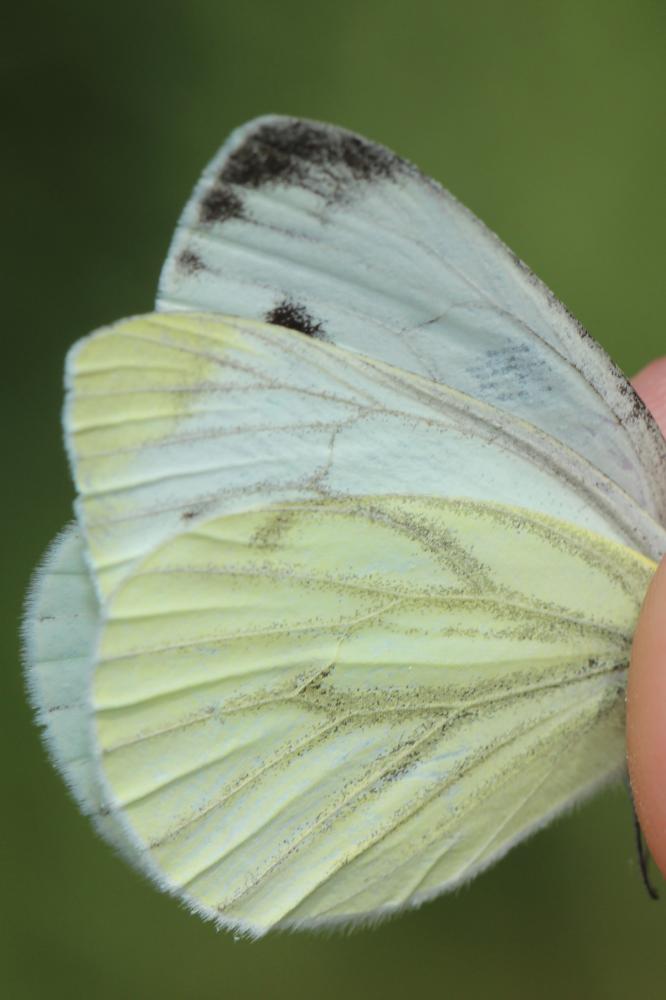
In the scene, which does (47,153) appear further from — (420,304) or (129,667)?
(129,667)

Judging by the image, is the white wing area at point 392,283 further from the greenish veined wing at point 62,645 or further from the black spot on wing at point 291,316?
the greenish veined wing at point 62,645

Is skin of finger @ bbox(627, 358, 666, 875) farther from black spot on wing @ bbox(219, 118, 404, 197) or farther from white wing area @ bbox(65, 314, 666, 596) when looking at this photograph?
black spot on wing @ bbox(219, 118, 404, 197)

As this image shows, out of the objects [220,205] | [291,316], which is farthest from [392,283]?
[220,205]

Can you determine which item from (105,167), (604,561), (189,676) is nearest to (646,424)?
(604,561)

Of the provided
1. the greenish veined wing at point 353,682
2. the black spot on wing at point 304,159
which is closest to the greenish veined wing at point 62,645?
the greenish veined wing at point 353,682

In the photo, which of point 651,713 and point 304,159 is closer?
point 651,713

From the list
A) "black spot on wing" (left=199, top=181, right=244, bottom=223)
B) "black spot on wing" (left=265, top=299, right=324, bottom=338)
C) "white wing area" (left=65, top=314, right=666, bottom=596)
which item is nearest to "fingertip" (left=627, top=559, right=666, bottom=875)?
"white wing area" (left=65, top=314, right=666, bottom=596)

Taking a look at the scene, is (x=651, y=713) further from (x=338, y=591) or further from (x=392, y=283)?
(x=392, y=283)
